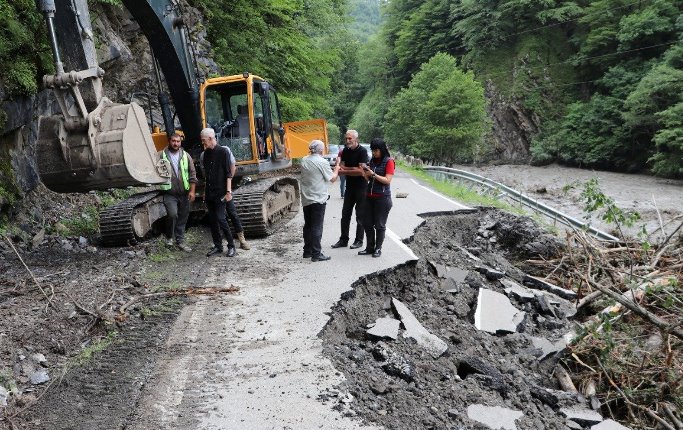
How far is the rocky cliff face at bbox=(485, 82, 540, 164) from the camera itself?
41875 millimetres

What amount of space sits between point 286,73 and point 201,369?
17.9 meters

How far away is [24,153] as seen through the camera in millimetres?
9133

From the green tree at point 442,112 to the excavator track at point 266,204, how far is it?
24.4 meters

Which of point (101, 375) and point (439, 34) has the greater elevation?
point (439, 34)

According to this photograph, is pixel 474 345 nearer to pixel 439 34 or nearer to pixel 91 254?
pixel 91 254

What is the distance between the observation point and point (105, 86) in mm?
12773

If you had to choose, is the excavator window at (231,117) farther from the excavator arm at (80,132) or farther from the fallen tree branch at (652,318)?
the fallen tree branch at (652,318)

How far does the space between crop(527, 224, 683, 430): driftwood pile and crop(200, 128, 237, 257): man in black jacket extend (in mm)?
4812

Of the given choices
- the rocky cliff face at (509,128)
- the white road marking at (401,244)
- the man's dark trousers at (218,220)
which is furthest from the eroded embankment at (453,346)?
the rocky cliff face at (509,128)

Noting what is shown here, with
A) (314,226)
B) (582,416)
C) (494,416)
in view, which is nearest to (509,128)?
(314,226)

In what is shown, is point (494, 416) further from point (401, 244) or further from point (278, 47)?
point (278, 47)

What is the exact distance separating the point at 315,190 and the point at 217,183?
1.46m

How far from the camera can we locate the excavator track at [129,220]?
8031 mm

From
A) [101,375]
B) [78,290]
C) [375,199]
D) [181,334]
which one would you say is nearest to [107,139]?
[78,290]
